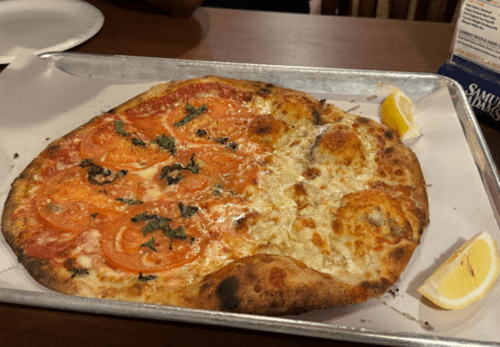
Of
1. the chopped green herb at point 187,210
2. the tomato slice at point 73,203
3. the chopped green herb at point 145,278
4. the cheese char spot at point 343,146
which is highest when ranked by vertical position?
the cheese char spot at point 343,146

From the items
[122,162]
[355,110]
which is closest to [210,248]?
[122,162]

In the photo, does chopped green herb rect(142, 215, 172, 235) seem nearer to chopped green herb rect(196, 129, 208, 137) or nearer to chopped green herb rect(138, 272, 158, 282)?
chopped green herb rect(138, 272, 158, 282)

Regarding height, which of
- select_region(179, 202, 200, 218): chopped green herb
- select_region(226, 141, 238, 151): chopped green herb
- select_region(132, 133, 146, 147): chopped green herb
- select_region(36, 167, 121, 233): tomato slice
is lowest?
select_region(36, 167, 121, 233): tomato slice

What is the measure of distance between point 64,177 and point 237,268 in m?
0.98

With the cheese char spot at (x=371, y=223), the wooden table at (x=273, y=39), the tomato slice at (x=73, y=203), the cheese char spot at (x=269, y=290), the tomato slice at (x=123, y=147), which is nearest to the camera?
the cheese char spot at (x=269, y=290)

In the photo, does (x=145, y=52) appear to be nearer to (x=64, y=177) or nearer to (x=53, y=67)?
(x=53, y=67)

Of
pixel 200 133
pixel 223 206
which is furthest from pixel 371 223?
pixel 200 133

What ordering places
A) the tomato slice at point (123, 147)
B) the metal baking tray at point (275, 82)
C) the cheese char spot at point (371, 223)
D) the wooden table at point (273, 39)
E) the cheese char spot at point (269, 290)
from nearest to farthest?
the metal baking tray at point (275, 82)
the cheese char spot at point (269, 290)
the cheese char spot at point (371, 223)
the tomato slice at point (123, 147)
the wooden table at point (273, 39)

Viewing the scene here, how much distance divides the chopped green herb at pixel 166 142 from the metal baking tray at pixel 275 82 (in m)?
0.70

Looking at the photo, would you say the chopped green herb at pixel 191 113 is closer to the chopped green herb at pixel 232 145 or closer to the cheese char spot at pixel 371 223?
the chopped green herb at pixel 232 145

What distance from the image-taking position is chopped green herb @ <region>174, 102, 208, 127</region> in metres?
2.32

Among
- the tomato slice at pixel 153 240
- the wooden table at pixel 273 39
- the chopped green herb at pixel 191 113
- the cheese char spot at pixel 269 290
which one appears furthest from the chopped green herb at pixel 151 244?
the wooden table at pixel 273 39

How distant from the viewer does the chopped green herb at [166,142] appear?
2174mm

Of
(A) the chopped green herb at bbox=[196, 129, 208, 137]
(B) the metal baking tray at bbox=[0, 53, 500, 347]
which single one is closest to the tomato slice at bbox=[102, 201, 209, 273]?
(B) the metal baking tray at bbox=[0, 53, 500, 347]
